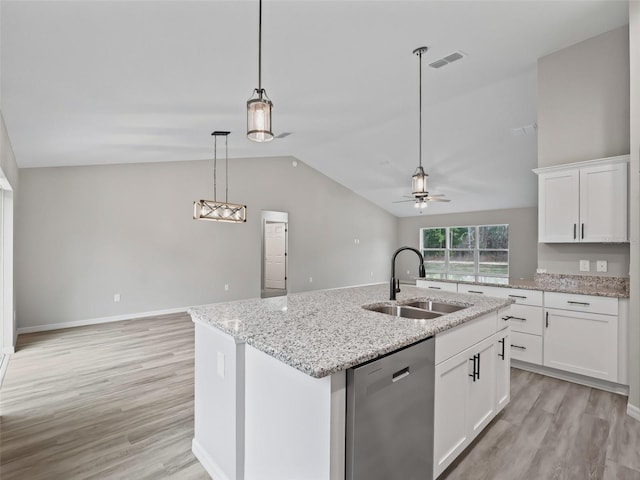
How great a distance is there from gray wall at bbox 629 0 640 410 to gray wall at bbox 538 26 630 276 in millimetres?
697

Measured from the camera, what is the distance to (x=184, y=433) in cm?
227

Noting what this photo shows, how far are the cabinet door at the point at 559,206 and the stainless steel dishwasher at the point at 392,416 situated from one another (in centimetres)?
269

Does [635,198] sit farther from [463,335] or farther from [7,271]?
[7,271]

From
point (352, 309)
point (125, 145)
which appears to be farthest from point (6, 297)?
point (352, 309)

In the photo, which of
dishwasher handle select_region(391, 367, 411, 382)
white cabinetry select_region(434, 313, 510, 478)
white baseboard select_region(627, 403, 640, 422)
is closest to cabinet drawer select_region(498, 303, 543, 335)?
white baseboard select_region(627, 403, 640, 422)

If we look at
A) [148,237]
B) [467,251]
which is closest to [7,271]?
[148,237]

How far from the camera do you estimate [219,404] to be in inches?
68.3

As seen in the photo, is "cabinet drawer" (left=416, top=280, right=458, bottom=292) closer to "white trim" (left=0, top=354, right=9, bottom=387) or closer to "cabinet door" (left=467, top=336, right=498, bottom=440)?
"cabinet door" (left=467, top=336, right=498, bottom=440)

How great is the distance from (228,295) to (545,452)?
5.70 metres

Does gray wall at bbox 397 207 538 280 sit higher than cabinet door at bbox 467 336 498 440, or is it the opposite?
gray wall at bbox 397 207 538 280

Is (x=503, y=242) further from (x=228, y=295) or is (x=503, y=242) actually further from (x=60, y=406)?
(x=60, y=406)

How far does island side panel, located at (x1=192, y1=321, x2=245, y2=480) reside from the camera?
159cm

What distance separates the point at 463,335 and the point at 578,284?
7.55 ft

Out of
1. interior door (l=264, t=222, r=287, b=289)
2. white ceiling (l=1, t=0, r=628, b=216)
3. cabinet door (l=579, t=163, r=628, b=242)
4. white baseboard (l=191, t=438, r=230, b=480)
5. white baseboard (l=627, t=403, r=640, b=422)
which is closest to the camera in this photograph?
white baseboard (l=191, t=438, r=230, b=480)
